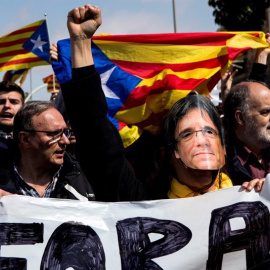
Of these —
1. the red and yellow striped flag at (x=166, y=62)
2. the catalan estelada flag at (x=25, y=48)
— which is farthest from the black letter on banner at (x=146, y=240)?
the catalan estelada flag at (x=25, y=48)

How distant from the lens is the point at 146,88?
4176mm

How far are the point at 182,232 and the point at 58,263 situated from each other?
0.51m

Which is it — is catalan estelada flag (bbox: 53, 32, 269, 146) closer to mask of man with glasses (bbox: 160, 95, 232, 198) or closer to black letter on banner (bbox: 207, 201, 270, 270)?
mask of man with glasses (bbox: 160, 95, 232, 198)

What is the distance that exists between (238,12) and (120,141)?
47.8ft

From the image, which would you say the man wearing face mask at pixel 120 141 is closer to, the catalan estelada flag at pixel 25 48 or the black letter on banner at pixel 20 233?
the black letter on banner at pixel 20 233

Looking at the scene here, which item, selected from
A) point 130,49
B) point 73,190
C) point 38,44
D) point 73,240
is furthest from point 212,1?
point 73,240

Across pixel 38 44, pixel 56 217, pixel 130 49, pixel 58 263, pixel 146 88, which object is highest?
pixel 38 44

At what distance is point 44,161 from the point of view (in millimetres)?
3717

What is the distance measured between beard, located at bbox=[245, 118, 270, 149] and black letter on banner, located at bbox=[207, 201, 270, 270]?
1.43 meters

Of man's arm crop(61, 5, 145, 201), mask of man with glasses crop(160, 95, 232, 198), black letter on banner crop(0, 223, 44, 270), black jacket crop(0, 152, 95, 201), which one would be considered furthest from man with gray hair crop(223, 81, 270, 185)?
black letter on banner crop(0, 223, 44, 270)

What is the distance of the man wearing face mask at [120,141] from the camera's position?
2.40m

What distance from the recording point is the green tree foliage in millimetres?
16328

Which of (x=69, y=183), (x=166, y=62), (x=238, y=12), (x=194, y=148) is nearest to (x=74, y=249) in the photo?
(x=194, y=148)

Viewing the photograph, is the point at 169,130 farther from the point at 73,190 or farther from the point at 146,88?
the point at 146,88
